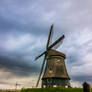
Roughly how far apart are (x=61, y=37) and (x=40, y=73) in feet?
26.4

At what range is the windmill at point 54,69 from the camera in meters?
23.6

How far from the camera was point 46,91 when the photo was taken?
1705cm

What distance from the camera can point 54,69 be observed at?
24328 millimetres

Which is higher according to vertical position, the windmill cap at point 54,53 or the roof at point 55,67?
the windmill cap at point 54,53

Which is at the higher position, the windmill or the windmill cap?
the windmill cap

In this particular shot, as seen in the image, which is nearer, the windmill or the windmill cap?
the windmill

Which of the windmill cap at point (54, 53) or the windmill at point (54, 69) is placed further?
the windmill cap at point (54, 53)

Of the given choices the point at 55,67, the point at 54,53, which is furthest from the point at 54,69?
the point at 54,53

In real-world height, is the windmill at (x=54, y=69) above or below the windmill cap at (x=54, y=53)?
below

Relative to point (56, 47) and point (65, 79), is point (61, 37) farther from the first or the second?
point (65, 79)

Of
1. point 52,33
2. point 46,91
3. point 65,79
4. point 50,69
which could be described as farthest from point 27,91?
point 52,33

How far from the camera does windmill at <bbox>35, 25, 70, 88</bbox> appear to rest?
77.4ft

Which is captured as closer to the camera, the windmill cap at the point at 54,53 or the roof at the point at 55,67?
the roof at the point at 55,67

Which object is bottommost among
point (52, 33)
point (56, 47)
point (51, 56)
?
point (51, 56)
